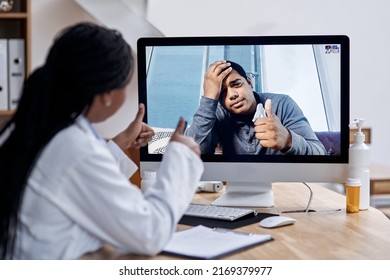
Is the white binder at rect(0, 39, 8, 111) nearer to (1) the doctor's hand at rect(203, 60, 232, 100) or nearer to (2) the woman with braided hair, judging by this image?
(1) the doctor's hand at rect(203, 60, 232, 100)

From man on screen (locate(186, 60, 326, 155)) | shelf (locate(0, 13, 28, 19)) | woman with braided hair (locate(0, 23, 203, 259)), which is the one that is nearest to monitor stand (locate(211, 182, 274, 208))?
man on screen (locate(186, 60, 326, 155))

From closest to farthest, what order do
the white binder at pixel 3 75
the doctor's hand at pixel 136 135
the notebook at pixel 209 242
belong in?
the notebook at pixel 209 242 < the doctor's hand at pixel 136 135 < the white binder at pixel 3 75

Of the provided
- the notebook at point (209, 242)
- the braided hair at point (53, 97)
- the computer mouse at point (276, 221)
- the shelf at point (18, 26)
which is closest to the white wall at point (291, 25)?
the shelf at point (18, 26)

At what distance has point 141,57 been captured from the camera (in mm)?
1891

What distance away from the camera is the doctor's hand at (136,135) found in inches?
70.0

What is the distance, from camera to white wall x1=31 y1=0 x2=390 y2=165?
3.26 m

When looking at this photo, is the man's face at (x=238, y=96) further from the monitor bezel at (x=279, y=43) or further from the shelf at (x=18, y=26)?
the shelf at (x=18, y=26)

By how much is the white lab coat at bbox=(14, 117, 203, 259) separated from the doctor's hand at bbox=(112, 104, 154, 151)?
0.54 metres

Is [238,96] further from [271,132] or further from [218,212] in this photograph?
[218,212]

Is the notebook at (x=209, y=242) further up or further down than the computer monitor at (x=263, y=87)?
further down

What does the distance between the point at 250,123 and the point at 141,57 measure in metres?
0.36

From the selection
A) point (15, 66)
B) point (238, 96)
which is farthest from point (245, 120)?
point (15, 66)

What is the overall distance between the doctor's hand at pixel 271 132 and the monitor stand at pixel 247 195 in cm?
15
